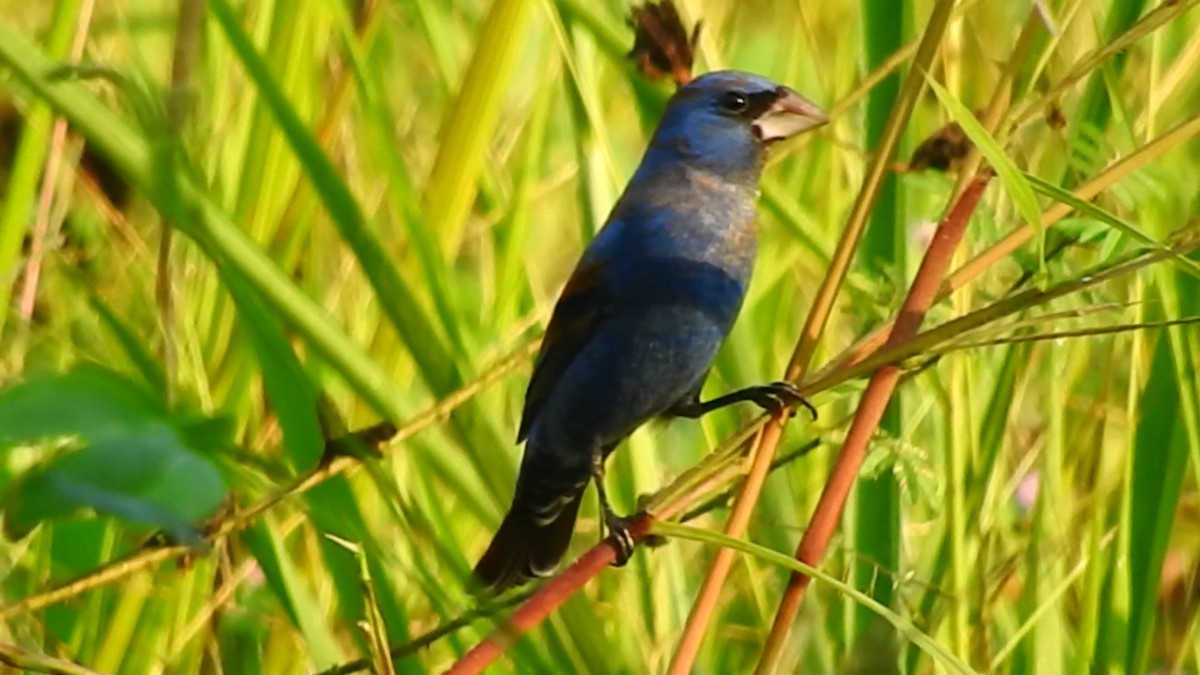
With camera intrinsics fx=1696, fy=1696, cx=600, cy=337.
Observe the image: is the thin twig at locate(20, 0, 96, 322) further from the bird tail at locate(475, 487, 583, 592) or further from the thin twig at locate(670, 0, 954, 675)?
the thin twig at locate(670, 0, 954, 675)

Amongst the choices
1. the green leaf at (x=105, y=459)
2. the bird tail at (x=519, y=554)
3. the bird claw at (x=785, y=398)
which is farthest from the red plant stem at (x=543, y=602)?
the bird tail at (x=519, y=554)

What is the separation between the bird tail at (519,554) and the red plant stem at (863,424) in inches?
21.2

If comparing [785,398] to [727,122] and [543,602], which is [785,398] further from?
[727,122]

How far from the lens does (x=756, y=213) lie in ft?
5.47

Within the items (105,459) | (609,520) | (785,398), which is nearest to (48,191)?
(609,520)

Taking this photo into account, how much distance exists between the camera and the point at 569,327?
5.65 ft

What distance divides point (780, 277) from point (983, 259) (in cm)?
94

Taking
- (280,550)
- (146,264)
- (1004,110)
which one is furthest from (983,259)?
(146,264)

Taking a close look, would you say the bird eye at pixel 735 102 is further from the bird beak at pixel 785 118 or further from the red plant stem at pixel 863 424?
the red plant stem at pixel 863 424

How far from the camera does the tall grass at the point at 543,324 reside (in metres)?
1.05

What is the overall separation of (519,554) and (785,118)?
19.3 inches

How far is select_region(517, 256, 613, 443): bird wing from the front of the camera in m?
1.69

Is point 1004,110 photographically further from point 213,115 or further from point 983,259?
point 213,115

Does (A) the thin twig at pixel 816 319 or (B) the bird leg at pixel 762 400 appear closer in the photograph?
(A) the thin twig at pixel 816 319
